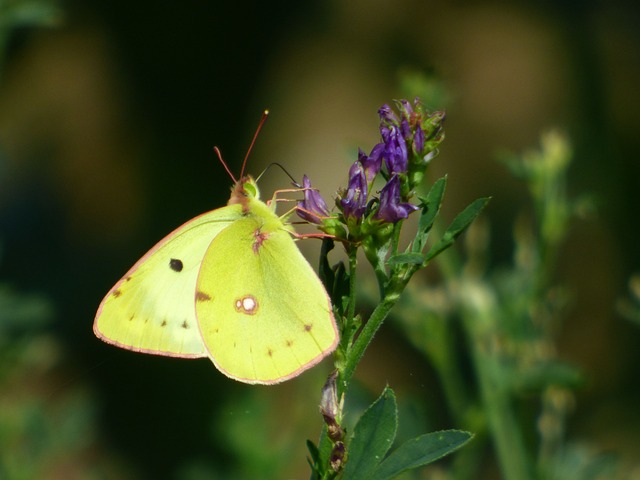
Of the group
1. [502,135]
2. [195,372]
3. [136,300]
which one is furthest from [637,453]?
[136,300]

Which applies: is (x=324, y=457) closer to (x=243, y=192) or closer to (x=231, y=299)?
(x=231, y=299)

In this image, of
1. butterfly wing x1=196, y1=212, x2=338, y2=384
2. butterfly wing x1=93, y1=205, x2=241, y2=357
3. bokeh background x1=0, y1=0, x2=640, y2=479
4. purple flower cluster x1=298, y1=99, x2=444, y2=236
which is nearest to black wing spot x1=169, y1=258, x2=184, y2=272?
butterfly wing x1=93, y1=205, x2=241, y2=357

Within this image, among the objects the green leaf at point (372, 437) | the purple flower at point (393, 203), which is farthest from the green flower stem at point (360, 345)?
the purple flower at point (393, 203)

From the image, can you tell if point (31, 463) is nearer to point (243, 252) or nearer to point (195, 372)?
point (243, 252)

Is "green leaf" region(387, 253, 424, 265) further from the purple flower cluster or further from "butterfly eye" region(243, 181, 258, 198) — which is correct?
"butterfly eye" region(243, 181, 258, 198)

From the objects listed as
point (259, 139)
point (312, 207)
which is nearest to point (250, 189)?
point (312, 207)

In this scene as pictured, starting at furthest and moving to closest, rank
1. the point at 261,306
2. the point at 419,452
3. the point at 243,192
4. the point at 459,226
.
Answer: the point at 243,192, the point at 261,306, the point at 459,226, the point at 419,452

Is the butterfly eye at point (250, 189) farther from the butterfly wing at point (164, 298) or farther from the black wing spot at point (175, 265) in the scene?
the black wing spot at point (175, 265)
